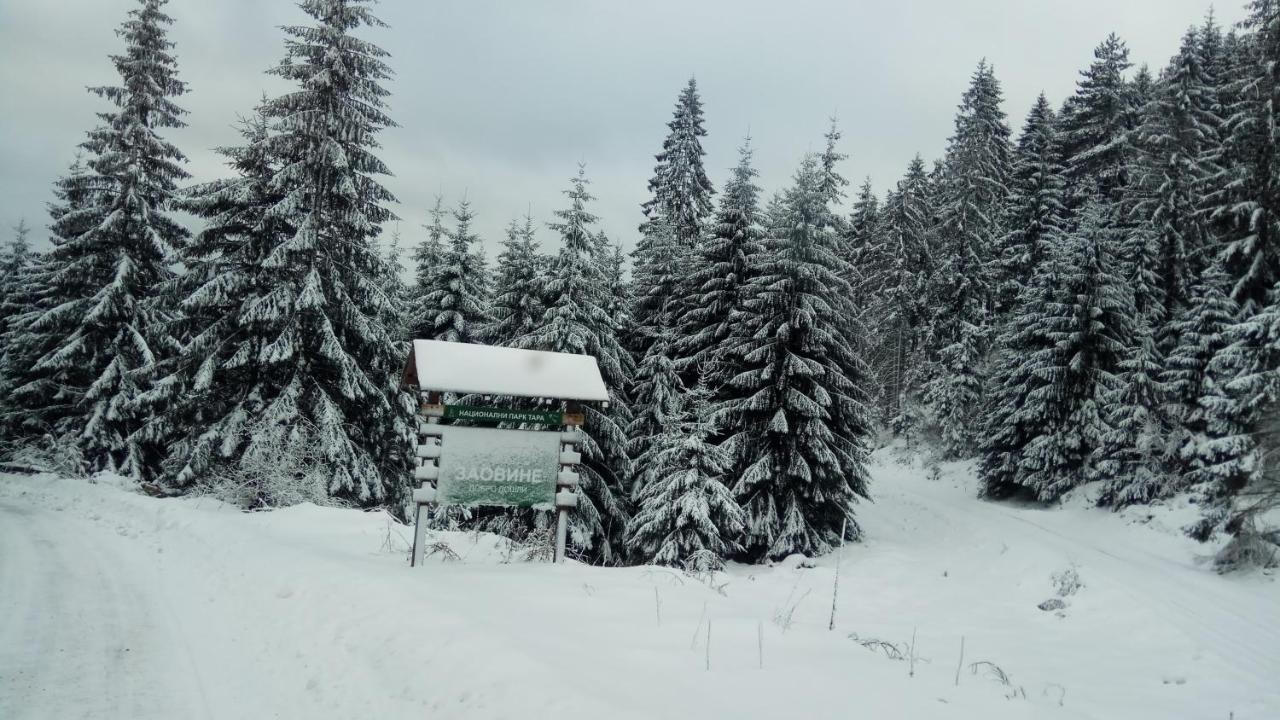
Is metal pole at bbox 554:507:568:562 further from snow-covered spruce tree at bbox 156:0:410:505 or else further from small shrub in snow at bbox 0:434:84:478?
small shrub in snow at bbox 0:434:84:478

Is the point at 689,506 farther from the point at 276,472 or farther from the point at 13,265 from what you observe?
the point at 13,265

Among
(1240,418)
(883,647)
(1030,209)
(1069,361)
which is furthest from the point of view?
(1030,209)

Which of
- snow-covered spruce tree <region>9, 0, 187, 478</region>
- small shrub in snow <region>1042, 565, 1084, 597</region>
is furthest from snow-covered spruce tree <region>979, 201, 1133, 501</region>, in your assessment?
snow-covered spruce tree <region>9, 0, 187, 478</region>

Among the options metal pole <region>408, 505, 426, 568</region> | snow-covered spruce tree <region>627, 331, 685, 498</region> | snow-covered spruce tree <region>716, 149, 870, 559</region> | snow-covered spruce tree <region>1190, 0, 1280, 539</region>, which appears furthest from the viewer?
snow-covered spruce tree <region>627, 331, 685, 498</region>

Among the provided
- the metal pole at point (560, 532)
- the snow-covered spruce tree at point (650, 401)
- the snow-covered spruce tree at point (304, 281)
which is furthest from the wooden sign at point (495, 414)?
the snow-covered spruce tree at point (650, 401)

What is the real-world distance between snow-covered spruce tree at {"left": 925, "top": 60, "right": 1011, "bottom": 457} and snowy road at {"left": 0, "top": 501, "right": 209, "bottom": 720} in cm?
3119

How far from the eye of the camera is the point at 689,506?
15.9 m

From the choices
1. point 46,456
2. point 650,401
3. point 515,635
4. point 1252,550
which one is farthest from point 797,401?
point 46,456

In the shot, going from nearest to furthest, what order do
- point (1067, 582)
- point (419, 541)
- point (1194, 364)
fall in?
point (419, 541)
point (1067, 582)
point (1194, 364)

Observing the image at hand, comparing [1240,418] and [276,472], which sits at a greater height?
[1240,418]

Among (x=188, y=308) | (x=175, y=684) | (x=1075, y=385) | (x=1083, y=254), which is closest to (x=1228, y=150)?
(x=1083, y=254)

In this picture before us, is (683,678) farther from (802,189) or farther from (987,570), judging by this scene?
(802,189)

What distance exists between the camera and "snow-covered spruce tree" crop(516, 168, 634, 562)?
1981 cm

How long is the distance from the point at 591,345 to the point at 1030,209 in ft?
78.4
